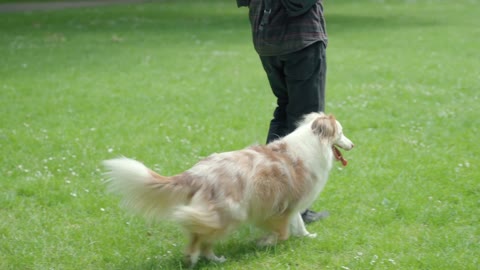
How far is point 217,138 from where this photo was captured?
806 cm

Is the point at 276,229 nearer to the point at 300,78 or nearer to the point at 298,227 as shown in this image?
the point at 298,227

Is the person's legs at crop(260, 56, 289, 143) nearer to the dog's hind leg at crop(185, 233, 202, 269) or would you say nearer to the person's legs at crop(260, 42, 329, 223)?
the person's legs at crop(260, 42, 329, 223)

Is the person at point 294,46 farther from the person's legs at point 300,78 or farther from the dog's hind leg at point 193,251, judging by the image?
the dog's hind leg at point 193,251

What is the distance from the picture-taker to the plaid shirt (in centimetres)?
501

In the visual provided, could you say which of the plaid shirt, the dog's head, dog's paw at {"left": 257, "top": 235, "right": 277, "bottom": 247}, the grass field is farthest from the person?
the grass field

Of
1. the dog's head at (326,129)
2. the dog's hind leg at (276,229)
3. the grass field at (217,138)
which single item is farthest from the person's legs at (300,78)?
the grass field at (217,138)

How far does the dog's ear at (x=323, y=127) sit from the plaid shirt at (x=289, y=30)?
0.59 m

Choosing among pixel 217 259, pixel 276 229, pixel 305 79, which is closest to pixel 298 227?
pixel 276 229

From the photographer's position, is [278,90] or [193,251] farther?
[278,90]

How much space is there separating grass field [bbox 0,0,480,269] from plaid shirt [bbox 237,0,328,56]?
61.5 inches

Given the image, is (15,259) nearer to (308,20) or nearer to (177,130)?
(308,20)

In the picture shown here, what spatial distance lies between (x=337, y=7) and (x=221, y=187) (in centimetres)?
2298

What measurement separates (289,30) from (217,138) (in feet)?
10.6

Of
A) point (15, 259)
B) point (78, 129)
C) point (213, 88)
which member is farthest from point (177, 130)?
point (15, 259)
